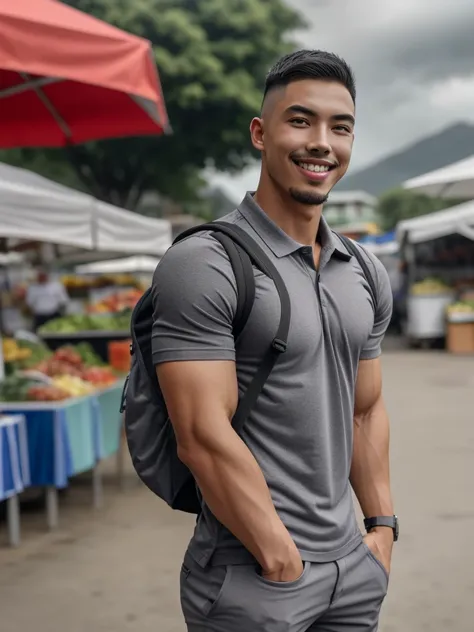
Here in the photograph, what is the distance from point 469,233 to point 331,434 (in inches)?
659

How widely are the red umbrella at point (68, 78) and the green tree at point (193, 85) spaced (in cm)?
1882

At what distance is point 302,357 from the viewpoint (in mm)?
1810

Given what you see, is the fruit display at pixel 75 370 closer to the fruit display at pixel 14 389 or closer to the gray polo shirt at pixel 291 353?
the fruit display at pixel 14 389

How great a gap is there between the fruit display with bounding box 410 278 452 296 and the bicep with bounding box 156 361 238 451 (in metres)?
17.4

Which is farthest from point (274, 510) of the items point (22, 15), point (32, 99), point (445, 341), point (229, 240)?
point (445, 341)

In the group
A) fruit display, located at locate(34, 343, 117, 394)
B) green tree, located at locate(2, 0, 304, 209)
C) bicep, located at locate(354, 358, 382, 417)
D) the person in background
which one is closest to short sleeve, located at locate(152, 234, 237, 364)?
bicep, located at locate(354, 358, 382, 417)

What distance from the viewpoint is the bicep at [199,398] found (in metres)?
1.70

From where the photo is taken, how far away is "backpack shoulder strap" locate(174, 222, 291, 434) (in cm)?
176

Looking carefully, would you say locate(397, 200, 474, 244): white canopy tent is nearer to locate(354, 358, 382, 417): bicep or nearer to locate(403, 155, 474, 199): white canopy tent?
locate(403, 155, 474, 199): white canopy tent

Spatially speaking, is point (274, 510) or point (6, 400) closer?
point (274, 510)

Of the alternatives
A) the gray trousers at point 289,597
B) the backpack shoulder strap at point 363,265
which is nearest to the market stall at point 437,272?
the backpack shoulder strap at point 363,265

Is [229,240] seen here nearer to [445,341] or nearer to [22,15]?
[22,15]

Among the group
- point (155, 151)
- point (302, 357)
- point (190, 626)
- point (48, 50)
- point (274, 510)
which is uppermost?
point (155, 151)

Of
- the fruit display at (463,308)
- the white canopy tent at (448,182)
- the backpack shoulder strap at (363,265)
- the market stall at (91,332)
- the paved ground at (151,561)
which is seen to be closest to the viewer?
the backpack shoulder strap at (363,265)
